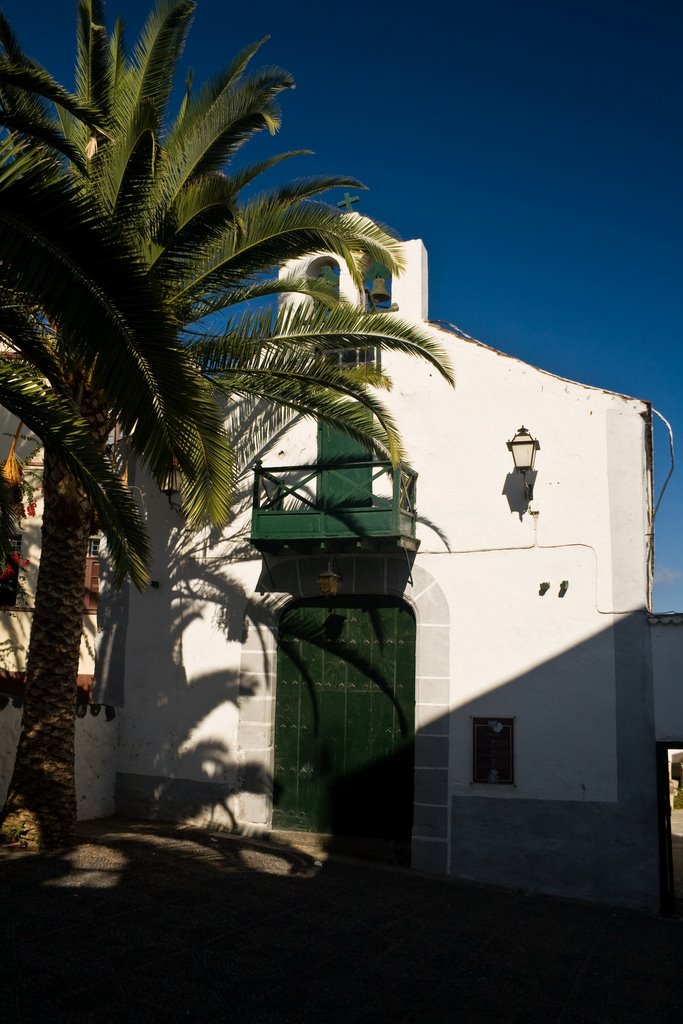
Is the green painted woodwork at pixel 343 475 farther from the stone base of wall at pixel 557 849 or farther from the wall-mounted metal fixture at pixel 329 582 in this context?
the stone base of wall at pixel 557 849

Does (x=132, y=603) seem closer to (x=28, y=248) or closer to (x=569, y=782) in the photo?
(x=569, y=782)

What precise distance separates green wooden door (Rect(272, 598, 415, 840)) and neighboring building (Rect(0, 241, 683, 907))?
3 cm

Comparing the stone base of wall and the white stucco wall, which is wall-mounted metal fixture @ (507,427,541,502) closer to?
the stone base of wall

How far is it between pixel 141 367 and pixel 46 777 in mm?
4778

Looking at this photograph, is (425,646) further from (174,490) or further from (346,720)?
(174,490)

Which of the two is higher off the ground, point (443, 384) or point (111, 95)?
point (111, 95)

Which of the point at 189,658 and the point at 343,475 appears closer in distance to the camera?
the point at 343,475

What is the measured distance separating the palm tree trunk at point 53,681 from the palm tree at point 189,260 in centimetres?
1

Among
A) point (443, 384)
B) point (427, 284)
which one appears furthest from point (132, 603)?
point (427, 284)

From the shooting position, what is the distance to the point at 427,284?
480 inches

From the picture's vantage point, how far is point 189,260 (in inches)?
337

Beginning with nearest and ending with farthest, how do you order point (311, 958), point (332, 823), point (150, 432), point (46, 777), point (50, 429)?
1. point (150, 432)
2. point (311, 958)
3. point (50, 429)
4. point (46, 777)
5. point (332, 823)

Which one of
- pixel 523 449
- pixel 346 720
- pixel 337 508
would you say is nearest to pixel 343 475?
pixel 337 508

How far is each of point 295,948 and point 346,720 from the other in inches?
176
